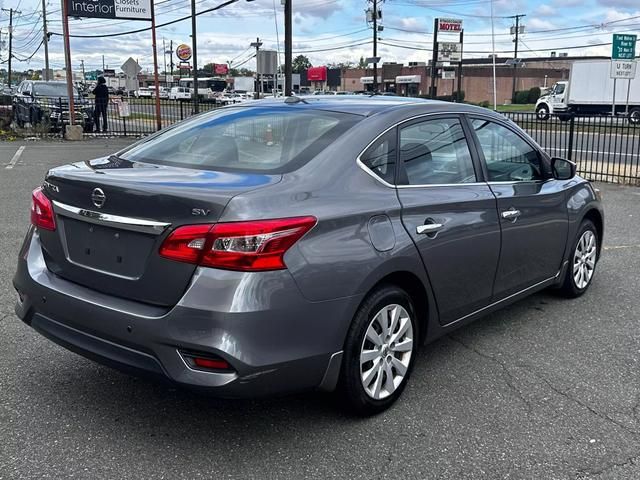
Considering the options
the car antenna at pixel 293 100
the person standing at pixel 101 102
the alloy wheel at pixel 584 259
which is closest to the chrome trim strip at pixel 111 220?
the car antenna at pixel 293 100

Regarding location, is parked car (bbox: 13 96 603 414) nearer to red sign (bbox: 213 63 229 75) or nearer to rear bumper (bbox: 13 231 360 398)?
rear bumper (bbox: 13 231 360 398)

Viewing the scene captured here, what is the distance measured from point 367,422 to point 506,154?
2.23 m

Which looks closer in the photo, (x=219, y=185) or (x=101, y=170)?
(x=219, y=185)

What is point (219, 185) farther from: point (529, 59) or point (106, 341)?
point (529, 59)

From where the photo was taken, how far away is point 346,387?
3.29 meters

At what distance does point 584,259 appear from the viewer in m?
5.58

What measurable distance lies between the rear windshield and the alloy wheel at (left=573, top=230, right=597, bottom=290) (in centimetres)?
275

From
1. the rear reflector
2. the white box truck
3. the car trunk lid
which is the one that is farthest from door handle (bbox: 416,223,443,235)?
the white box truck

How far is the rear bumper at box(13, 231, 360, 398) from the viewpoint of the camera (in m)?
2.81

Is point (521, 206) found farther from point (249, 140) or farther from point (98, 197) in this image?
point (98, 197)

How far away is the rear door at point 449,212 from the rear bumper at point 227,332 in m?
0.77

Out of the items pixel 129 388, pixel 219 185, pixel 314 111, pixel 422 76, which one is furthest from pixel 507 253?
pixel 422 76

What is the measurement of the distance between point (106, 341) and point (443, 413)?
5.91 ft

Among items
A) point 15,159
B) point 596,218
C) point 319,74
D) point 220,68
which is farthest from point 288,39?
point 220,68
